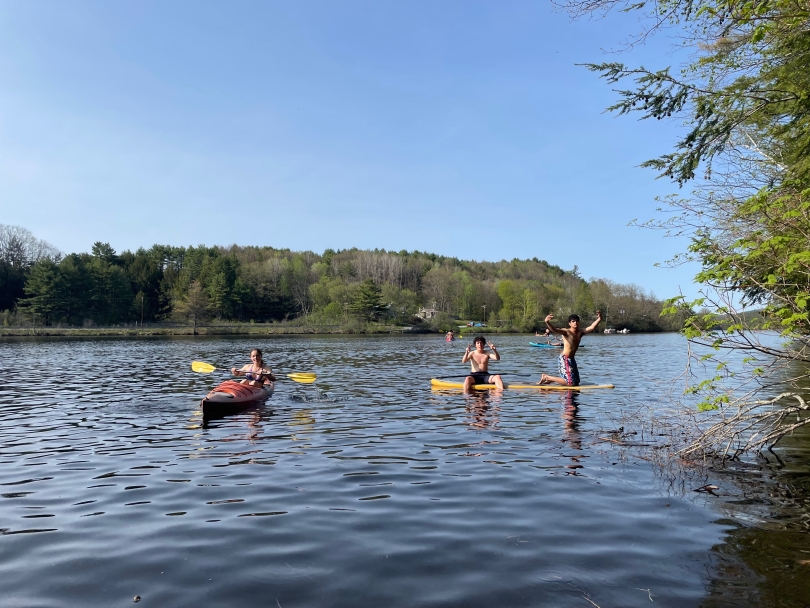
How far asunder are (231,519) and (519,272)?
150 m

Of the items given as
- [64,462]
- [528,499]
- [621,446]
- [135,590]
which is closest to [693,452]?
[621,446]

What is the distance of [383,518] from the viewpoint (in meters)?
5.88

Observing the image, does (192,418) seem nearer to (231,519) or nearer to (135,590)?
(231,519)

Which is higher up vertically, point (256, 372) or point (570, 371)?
point (570, 371)

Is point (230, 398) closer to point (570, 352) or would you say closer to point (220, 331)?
point (570, 352)

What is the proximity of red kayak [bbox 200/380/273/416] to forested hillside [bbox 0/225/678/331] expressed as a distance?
7299 centimetres

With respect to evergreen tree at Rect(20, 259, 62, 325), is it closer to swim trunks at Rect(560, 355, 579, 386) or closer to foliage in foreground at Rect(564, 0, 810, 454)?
swim trunks at Rect(560, 355, 579, 386)

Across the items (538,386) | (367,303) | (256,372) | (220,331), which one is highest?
(367,303)

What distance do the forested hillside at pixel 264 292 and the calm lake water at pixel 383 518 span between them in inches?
3028

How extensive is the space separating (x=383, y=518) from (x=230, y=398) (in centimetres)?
751

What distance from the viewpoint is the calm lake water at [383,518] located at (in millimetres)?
4352

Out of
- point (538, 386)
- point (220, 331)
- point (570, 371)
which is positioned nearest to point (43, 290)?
point (220, 331)

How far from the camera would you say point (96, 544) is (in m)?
5.28

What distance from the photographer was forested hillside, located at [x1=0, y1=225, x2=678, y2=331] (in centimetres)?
8106
